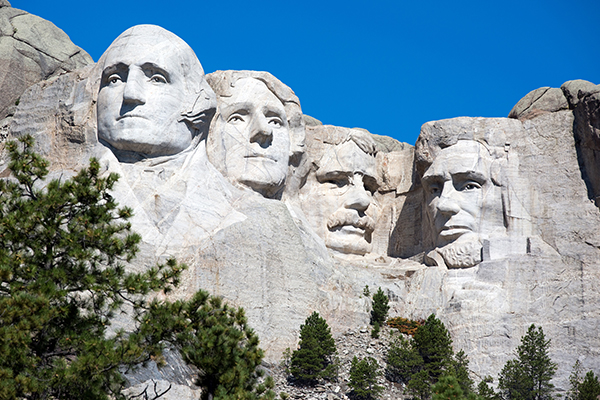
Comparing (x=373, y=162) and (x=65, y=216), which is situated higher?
(x=373, y=162)

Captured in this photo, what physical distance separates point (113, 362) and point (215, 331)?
171 cm

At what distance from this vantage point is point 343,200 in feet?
86.0

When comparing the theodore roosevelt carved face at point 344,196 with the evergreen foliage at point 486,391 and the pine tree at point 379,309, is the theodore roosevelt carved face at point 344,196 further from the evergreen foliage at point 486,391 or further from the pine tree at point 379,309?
the evergreen foliage at point 486,391

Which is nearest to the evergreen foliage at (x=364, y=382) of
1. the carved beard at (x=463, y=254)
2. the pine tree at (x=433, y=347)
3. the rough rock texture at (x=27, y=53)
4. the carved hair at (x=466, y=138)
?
the pine tree at (x=433, y=347)

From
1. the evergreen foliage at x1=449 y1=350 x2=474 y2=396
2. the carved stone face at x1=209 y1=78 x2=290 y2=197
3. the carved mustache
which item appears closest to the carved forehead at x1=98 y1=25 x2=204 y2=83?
the carved stone face at x1=209 y1=78 x2=290 y2=197

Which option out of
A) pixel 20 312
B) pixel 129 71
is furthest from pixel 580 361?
pixel 20 312

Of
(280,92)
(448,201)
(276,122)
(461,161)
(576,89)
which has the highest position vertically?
(576,89)

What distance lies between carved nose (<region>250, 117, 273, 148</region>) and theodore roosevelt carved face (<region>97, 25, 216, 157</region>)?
167 centimetres

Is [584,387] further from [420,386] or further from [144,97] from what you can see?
[144,97]

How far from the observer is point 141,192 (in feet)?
70.9

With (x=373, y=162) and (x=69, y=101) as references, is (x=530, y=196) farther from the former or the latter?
(x=69, y=101)

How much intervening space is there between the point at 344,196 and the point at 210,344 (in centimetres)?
1166

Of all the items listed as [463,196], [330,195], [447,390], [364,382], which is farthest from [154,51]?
[447,390]

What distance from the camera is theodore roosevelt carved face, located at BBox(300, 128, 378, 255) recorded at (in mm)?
25953
